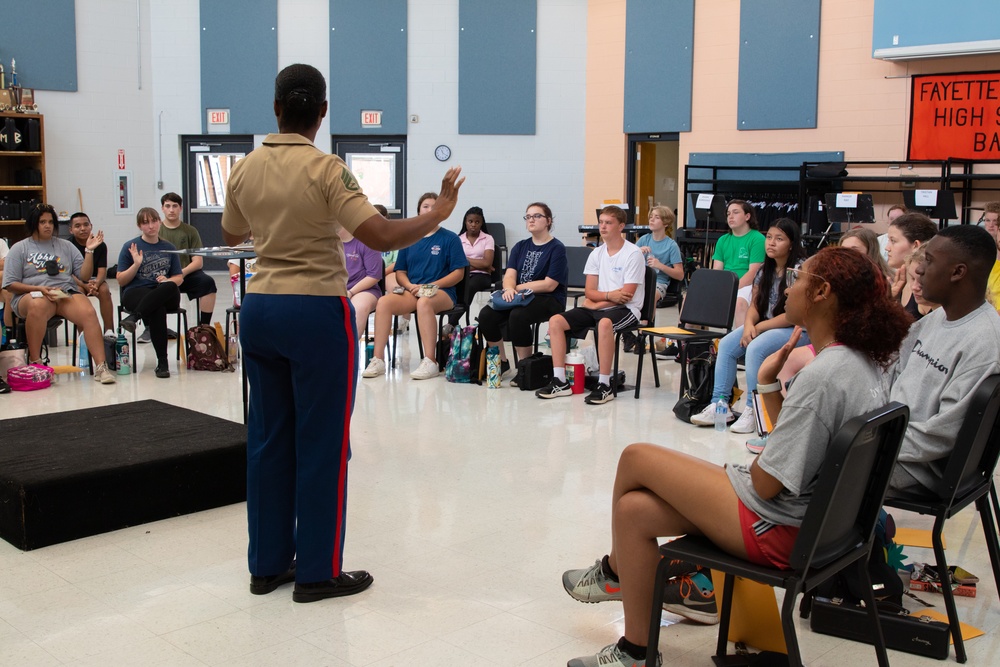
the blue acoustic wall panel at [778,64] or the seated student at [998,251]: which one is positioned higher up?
the blue acoustic wall panel at [778,64]

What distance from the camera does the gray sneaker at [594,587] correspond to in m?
2.81

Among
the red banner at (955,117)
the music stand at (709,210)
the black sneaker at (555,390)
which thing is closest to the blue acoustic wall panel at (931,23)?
the red banner at (955,117)

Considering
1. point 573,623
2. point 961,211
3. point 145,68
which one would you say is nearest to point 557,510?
point 573,623

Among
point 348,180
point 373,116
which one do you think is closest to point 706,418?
point 348,180

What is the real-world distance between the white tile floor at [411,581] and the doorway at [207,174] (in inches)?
372

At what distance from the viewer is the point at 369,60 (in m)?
13.1

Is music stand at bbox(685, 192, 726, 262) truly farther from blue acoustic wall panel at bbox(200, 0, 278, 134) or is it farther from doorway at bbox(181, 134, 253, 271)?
doorway at bbox(181, 134, 253, 271)

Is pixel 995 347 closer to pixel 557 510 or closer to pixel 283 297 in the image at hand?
pixel 557 510

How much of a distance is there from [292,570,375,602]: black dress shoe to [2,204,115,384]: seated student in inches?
158

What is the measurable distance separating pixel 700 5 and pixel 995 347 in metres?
10.1

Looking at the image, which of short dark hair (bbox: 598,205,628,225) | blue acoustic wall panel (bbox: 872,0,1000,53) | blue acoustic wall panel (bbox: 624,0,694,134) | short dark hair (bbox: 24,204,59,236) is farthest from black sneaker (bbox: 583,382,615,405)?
blue acoustic wall panel (bbox: 624,0,694,134)

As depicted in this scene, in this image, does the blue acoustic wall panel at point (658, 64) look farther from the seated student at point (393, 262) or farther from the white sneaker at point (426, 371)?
the white sneaker at point (426, 371)

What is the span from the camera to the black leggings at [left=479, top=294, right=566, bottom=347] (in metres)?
6.63

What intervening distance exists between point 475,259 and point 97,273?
305 centimetres
